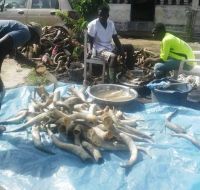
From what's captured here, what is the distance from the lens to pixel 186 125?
6.29 m

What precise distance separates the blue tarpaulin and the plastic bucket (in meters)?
1.23

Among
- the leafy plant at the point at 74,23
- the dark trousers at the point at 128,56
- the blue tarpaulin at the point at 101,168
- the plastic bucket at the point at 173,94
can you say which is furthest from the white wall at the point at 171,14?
the blue tarpaulin at the point at 101,168

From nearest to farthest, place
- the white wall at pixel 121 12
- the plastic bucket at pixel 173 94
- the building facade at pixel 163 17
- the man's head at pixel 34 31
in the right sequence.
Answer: the man's head at pixel 34 31 < the plastic bucket at pixel 173 94 < the building facade at pixel 163 17 < the white wall at pixel 121 12

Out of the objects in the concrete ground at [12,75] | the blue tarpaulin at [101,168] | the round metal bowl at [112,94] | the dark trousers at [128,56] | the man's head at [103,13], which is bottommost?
the concrete ground at [12,75]

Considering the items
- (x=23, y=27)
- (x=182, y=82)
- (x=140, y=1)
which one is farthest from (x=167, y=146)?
(x=140, y=1)

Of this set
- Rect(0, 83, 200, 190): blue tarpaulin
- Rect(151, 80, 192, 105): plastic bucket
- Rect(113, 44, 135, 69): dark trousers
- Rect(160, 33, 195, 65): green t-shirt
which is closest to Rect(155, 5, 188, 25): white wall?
Rect(113, 44, 135, 69): dark trousers

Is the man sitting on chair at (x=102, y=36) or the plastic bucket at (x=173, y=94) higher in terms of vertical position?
the man sitting on chair at (x=102, y=36)

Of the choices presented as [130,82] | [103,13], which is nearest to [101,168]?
[130,82]

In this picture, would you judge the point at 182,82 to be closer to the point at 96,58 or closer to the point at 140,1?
the point at 96,58

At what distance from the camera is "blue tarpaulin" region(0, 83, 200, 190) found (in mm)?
4512

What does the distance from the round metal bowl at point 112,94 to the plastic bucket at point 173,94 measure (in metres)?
→ 0.40

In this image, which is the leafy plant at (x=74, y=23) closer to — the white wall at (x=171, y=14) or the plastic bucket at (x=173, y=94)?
the plastic bucket at (x=173, y=94)

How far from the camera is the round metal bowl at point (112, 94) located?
6796mm

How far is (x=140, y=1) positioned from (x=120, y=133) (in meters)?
13.2
